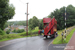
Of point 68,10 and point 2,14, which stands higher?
point 68,10

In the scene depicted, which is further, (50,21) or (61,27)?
(61,27)

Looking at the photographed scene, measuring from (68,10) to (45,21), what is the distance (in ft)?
88.9

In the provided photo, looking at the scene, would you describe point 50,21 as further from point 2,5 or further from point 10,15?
point 2,5

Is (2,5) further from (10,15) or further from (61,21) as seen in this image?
(61,21)

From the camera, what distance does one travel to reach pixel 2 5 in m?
17.6

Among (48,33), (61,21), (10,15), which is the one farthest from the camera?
(61,21)

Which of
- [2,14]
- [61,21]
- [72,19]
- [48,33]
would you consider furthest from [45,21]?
[72,19]

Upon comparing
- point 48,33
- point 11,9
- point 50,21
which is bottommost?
point 48,33

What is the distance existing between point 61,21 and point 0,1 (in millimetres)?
29552

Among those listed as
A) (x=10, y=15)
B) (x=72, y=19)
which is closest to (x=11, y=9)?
(x=10, y=15)

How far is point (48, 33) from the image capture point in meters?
18.0

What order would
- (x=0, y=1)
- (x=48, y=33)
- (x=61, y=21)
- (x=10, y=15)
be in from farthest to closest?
(x=61, y=21) → (x=10, y=15) → (x=48, y=33) → (x=0, y=1)

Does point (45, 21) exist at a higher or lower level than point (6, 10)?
lower

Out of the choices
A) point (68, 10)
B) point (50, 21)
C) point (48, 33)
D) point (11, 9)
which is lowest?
point (48, 33)
